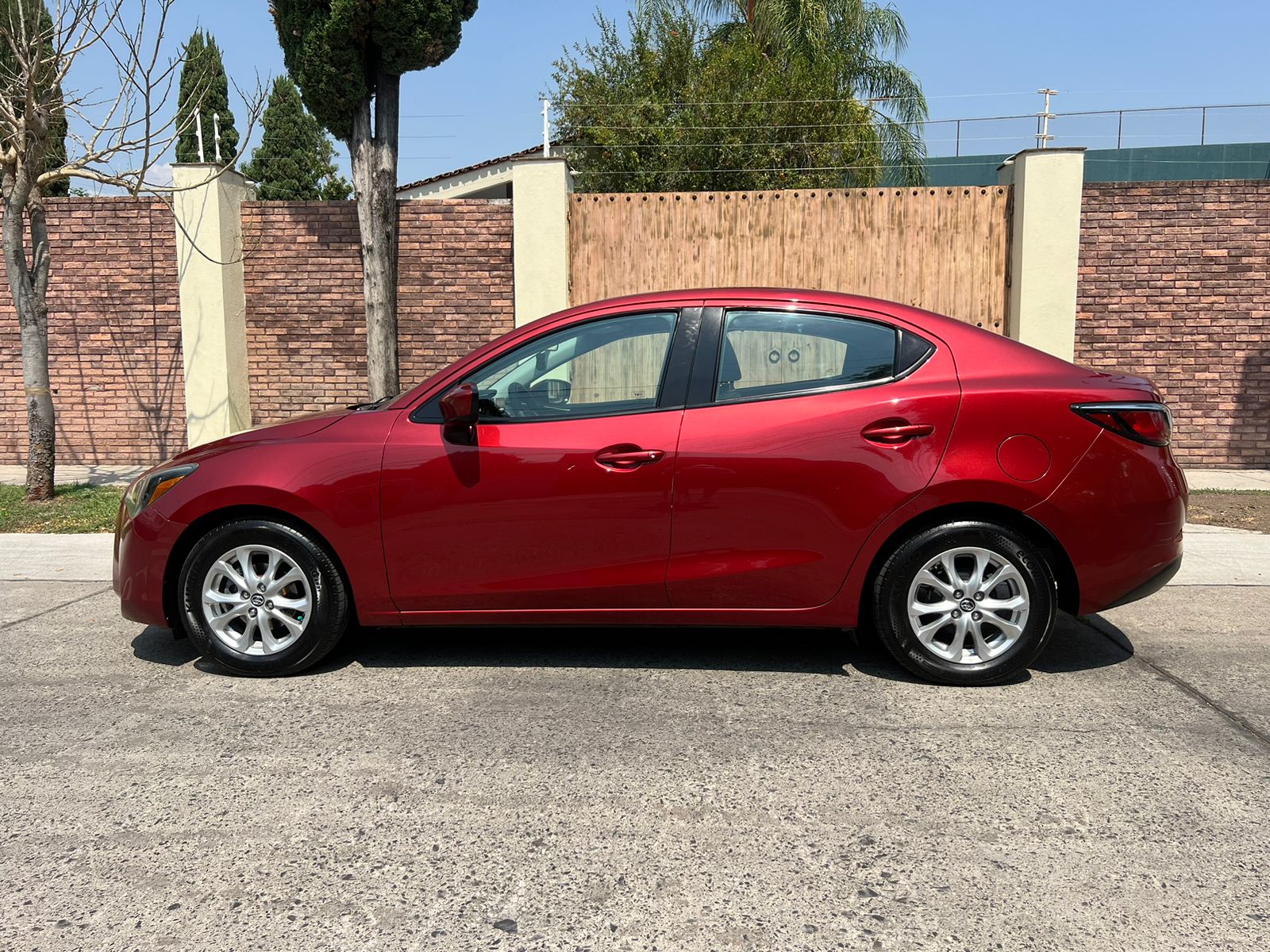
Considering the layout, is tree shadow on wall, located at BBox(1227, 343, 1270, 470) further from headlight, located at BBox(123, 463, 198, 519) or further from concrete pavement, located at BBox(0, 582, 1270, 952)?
headlight, located at BBox(123, 463, 198, 519)

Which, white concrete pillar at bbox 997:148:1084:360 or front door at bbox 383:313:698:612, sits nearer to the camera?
front door at bbox 383:313:698:612

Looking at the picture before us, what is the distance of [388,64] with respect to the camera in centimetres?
980

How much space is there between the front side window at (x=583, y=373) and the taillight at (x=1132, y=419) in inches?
71.5

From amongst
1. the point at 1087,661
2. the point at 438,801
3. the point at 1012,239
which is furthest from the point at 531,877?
the point at 1012,239

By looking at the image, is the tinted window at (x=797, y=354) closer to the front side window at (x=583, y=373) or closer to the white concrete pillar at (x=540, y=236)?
the front side window at (x=583, y=373)

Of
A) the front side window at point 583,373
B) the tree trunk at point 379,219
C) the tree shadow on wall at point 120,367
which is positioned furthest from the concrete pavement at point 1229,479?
the tree shadow on wall at point 120,367

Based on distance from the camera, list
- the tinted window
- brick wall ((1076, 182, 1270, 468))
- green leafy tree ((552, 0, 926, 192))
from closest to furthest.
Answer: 1. the tinted window
2. brick wall ((1076, 182, 1270, 468))
3. green leafy tree ((552, 0, 926, 192))

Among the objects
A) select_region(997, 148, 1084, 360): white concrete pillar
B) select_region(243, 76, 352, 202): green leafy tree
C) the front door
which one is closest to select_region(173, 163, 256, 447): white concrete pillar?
the front door

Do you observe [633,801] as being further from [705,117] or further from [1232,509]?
[705,117]

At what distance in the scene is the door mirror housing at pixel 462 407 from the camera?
4.45 metres

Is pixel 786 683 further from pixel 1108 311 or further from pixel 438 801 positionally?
pixel 1108 311

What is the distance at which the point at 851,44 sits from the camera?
24.1 meters

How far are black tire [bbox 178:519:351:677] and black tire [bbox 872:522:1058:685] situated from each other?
2391mm

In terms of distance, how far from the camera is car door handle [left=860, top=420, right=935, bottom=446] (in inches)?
173
